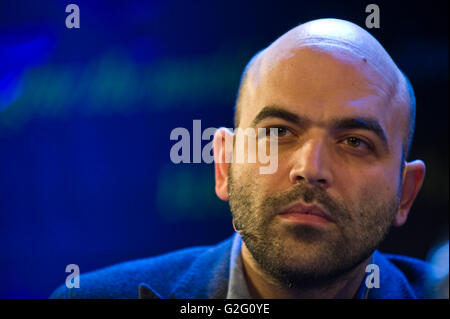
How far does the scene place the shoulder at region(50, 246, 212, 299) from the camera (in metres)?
1.81

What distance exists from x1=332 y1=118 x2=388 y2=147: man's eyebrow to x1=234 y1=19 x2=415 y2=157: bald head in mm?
106

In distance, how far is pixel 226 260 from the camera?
1.80 metres

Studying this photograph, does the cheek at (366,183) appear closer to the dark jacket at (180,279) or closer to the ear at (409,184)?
the ear at (409,184)

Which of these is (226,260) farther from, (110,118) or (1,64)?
(1,64)

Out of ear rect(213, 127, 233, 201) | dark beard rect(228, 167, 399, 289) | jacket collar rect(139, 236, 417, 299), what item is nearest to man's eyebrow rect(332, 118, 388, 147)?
dark beard rect(228, 167, 399, 289)

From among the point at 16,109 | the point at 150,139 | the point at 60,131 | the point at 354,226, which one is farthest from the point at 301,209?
the point at 16,109

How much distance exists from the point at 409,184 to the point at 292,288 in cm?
60

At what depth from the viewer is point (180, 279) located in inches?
71.2

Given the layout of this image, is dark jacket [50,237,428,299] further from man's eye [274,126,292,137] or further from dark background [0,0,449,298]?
man's eye [274,126,292,137]

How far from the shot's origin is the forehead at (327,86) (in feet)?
4.69

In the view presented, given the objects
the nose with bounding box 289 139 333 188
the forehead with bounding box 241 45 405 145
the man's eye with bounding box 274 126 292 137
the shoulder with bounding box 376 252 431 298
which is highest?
the forehead with bounding box 241 45 405 145

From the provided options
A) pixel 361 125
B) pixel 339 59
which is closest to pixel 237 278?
pixel 361 125
